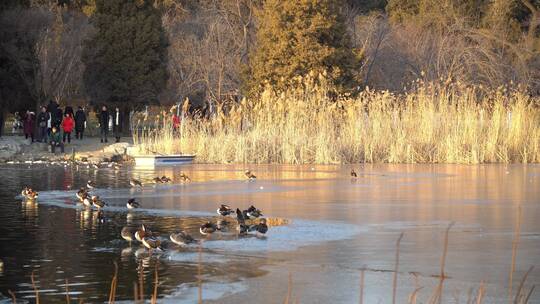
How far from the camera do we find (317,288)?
31.4 feet

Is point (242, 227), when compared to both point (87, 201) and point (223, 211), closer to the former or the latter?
point (223, 211)

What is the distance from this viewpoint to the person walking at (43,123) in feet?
127

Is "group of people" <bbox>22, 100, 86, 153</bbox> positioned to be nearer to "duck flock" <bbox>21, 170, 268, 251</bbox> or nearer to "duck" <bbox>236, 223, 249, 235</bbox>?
"duck flock" <bbox>21, 170, 268, 251</bbox>

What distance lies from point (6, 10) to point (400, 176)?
28.8 metres

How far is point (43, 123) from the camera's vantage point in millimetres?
38719

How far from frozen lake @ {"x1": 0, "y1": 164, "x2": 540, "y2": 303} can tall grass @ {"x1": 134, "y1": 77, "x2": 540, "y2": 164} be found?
620cm

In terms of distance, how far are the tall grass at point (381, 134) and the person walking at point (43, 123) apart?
369 inches

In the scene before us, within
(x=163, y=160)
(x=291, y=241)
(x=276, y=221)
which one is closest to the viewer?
(x=291, y=241)

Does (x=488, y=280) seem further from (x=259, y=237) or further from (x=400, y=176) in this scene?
(x=400, y=176)

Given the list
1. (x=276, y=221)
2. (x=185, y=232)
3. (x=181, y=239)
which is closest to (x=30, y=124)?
(x=276, y=221)

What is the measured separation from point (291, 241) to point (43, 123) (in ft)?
89.7

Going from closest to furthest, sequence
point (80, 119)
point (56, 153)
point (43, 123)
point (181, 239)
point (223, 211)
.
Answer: point (181, 239)
point (223, 211)
point (56, 153)
point (43, 123)
point (80, 119)

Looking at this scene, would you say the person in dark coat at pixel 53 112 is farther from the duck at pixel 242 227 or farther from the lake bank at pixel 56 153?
the duck at pixel 242 227

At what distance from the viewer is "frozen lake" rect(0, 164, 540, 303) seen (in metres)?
9.59
